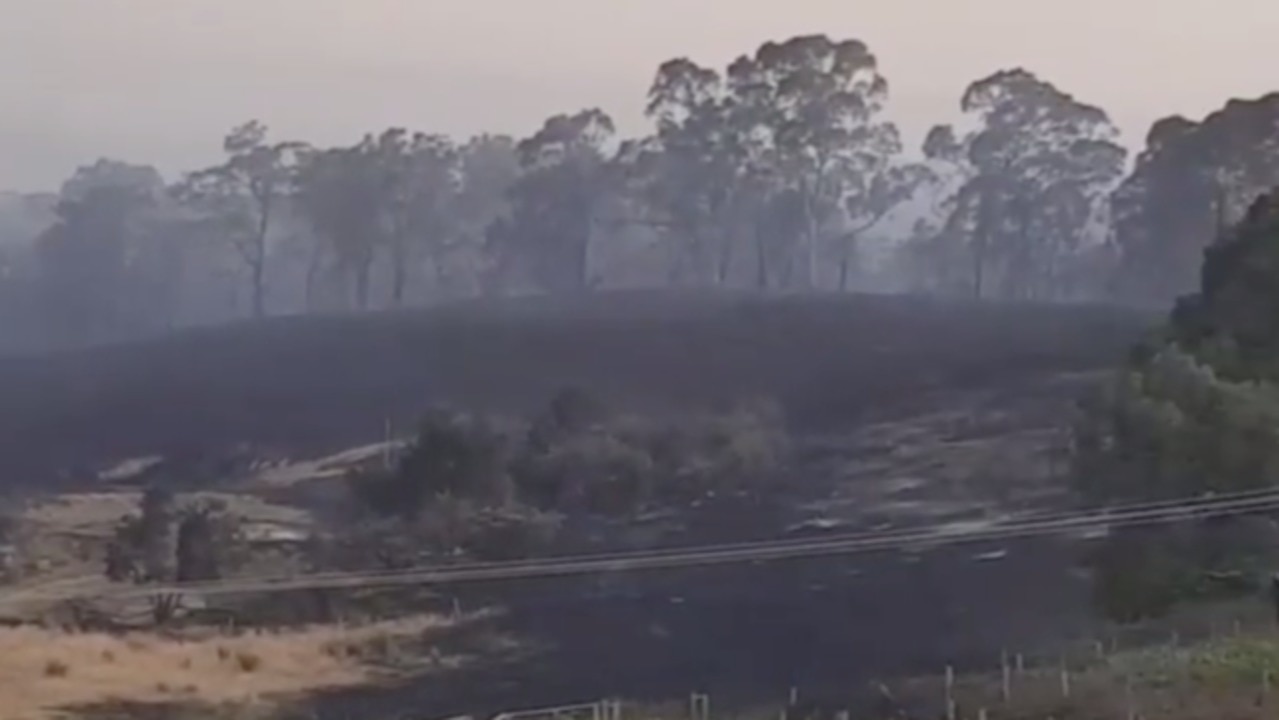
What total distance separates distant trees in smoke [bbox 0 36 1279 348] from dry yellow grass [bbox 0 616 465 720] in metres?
21.5

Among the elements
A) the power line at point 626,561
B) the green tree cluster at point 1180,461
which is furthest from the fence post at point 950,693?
the power line at point 626,561

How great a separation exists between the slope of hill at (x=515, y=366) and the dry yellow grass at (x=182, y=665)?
24.3 feet

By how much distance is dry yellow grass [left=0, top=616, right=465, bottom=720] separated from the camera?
1669 cm

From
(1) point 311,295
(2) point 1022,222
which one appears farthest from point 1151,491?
(1) point 311,295

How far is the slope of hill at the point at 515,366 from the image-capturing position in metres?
27.0

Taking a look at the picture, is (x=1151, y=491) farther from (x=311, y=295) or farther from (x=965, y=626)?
(x=311, y=295)

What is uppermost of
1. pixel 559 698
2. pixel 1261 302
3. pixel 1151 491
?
pixel 1261 302

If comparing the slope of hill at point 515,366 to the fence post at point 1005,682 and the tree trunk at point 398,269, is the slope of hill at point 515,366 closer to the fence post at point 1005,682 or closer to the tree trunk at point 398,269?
the tree trunk at point 398,269

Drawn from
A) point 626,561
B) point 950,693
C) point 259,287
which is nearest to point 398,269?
point 259,287

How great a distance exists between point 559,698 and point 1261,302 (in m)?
7.31

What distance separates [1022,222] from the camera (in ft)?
135

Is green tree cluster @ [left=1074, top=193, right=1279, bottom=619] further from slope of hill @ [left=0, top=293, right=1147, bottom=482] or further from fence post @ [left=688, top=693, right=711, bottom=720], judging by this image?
slope of hill @ [left=0, top=293, right=1147, bottom=482]

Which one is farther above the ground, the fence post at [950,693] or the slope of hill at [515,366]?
the slope of hill at [515,366]

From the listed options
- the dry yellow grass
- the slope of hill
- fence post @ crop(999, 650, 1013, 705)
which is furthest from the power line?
the slope of hill
